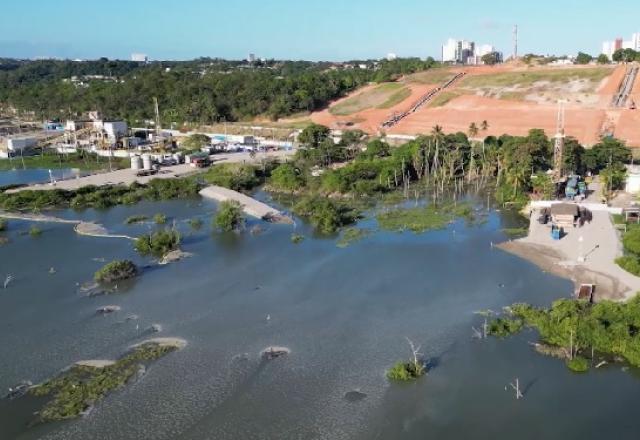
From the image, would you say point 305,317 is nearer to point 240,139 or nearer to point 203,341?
point 203,341

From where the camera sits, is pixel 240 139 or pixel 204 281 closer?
pixel 204 281

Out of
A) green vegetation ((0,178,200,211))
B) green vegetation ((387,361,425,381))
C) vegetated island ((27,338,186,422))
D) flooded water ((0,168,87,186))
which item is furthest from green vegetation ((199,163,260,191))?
green vegetation ((387,361,425,381))

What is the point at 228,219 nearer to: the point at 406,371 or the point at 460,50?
the point at 406,371

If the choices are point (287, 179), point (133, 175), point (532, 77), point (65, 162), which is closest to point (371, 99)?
point (532, 77)

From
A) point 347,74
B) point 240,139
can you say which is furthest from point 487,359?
point 347,74

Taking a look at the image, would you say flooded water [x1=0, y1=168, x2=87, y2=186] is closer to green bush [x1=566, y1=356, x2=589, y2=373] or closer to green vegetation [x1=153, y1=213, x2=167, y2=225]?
green vegetation [x1=153, y1=213, x2=167, y2=225]

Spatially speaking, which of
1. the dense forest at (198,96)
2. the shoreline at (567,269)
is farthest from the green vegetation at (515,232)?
the dense forest at (198,96)
